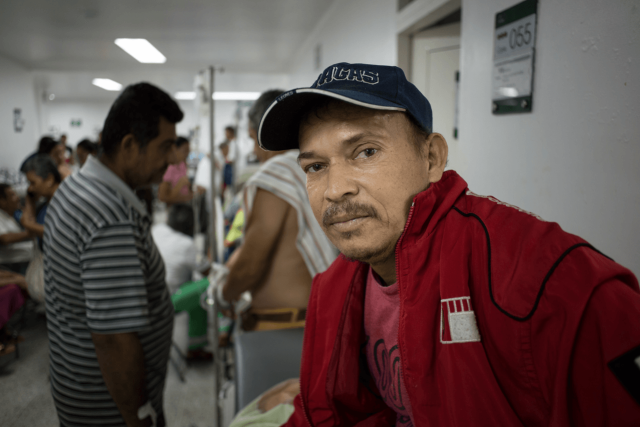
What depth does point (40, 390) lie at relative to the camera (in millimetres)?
1058

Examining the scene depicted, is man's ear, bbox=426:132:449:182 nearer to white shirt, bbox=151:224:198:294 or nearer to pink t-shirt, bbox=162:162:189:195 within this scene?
white shirt, bbox=151:224:198:294

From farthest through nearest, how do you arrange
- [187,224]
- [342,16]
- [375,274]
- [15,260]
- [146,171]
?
[342,16] → [187,224] → [15,260] → [146,171] → [375,274]

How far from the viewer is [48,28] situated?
4.56 m

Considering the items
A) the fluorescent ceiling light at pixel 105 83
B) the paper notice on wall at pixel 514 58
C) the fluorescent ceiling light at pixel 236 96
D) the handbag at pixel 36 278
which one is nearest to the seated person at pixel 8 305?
the handbag at pixel 36 278

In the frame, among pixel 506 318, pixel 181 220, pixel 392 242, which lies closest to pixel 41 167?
pixel 392 242

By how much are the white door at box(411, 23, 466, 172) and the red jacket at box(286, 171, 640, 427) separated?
1.05 meters

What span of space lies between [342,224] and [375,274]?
0.27 m

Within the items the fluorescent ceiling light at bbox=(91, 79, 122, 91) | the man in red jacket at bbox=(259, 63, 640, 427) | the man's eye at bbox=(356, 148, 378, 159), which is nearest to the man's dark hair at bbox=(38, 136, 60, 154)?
the man in red jacket at bbox=(259, 63, 640, 427)

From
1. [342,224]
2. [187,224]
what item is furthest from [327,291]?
[187,224]

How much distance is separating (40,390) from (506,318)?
124 cm

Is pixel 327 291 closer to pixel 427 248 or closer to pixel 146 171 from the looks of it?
pixel 427 248

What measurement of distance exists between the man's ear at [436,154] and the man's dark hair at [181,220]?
3100 millimetres

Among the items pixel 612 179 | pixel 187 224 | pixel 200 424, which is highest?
pixel 612 179

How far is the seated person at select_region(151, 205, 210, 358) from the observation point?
3.00 meters
